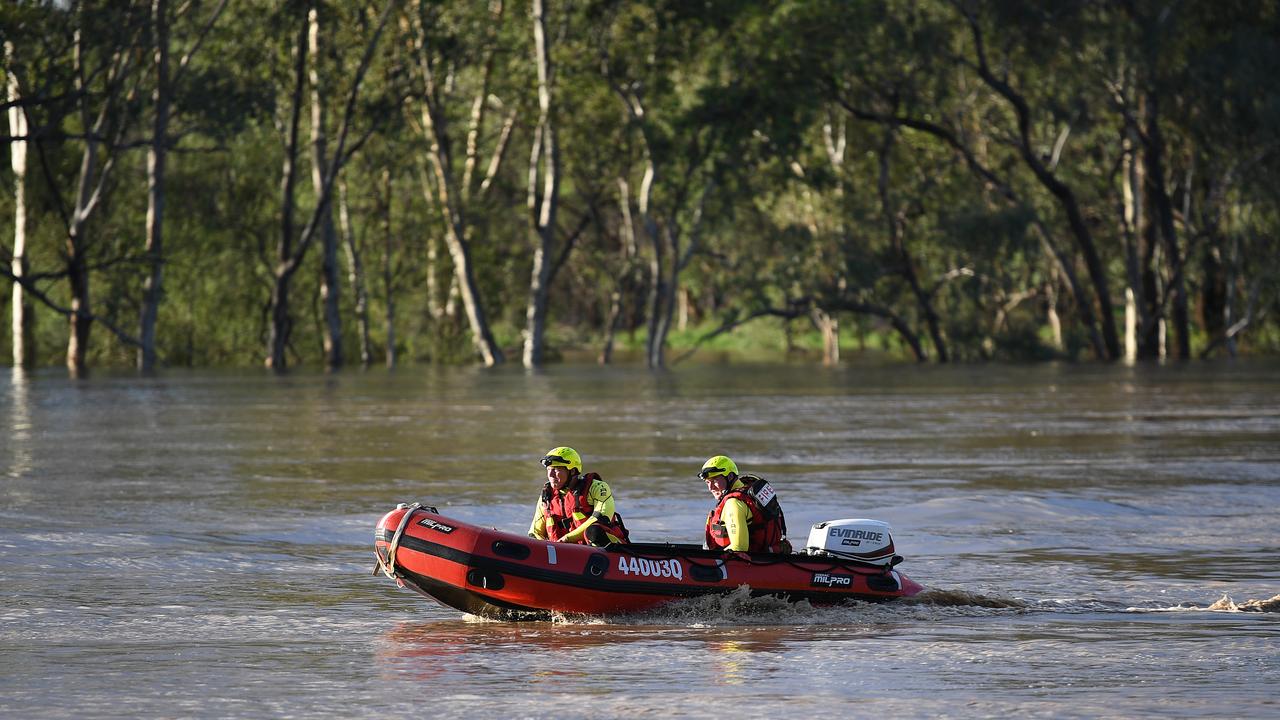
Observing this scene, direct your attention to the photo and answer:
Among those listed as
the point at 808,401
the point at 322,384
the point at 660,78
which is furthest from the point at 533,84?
the point at 808,401

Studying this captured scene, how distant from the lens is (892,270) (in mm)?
68500

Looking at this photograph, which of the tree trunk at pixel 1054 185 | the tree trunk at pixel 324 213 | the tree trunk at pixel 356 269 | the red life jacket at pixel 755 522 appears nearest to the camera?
the red life jacket at pixel 755 522

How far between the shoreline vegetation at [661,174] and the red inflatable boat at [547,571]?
4369 centimetres

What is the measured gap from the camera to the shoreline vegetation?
6262 cm

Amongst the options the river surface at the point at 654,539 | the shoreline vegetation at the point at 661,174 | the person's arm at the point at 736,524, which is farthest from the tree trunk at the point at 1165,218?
the person's arm at the point at 736,524

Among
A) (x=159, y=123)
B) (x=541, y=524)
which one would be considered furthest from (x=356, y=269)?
(x=541, y=524)

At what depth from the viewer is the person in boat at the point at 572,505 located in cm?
1473

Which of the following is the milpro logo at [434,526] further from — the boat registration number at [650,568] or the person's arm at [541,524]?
the boat registration number at [650,568]

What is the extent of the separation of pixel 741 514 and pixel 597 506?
1109 millimetres

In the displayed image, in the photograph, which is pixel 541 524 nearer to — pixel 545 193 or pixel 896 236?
pixel 545 193

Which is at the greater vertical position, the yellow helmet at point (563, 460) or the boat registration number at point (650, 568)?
the yellow helmet at point (563, 460)

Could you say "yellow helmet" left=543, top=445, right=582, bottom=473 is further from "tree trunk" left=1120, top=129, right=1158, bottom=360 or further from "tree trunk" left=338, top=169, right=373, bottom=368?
"tree trunk" left=338, top=169, right=373, bottom=368

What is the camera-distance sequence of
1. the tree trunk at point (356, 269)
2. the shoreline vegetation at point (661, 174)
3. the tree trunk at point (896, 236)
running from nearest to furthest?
the shoreline vegetation at point (661, 174)
the tree trunk at point (896, 236)
the tree trunk at point (356, 269)

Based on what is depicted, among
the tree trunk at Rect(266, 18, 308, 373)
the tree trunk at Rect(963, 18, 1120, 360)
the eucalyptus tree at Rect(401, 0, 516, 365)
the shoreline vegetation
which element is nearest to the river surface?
the tree trunk at Rect(266, 18, 308, 373)
